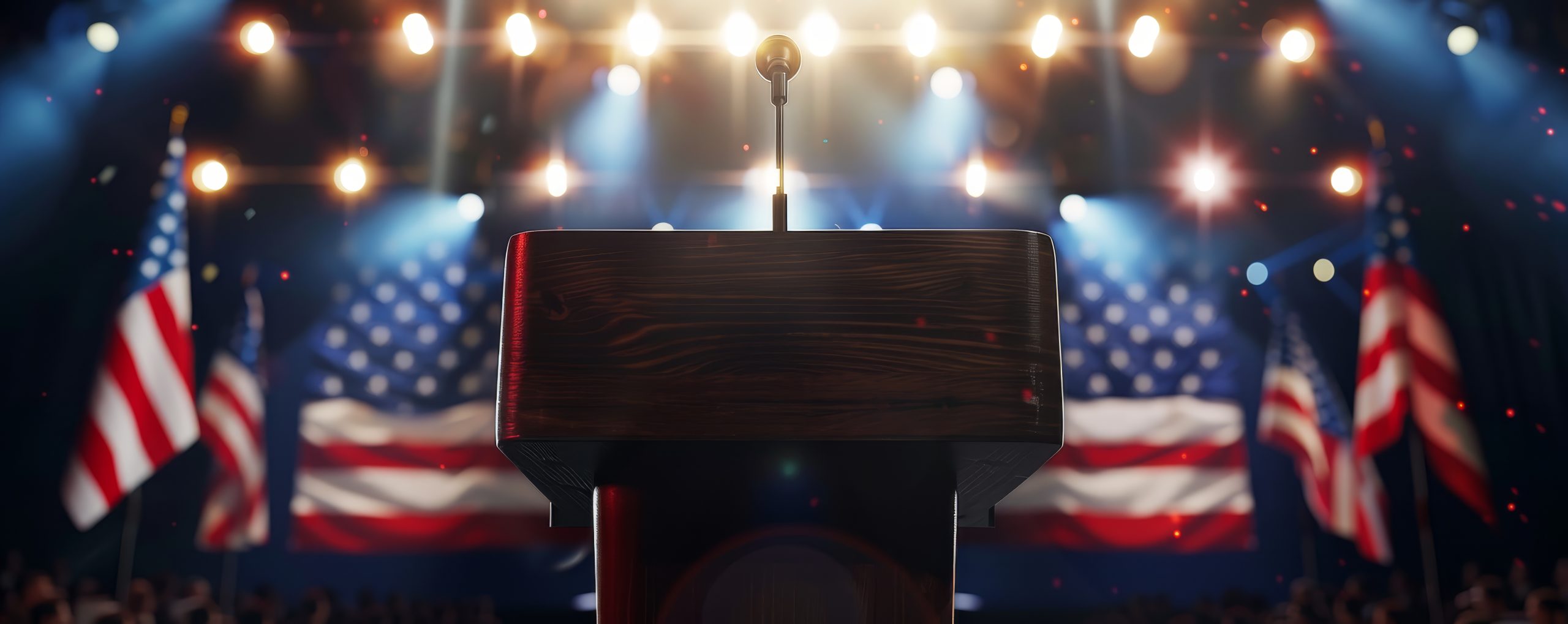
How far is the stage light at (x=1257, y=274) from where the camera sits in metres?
4.15

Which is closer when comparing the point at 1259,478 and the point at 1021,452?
the point at 1021,452

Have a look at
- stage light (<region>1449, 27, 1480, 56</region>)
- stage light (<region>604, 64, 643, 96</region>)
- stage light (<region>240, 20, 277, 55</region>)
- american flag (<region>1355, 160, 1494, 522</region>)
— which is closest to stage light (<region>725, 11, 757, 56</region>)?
stage light (<region>604, 64, 643, 96</region>)

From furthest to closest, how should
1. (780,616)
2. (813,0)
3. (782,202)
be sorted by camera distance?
(813,0) → (782,202) → (780,616)

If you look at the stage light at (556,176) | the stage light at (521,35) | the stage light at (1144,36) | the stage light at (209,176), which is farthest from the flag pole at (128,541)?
the stage light at (1144,36)

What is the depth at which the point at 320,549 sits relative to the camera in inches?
151

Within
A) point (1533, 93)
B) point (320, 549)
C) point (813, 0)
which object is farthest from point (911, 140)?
point (320, 549)

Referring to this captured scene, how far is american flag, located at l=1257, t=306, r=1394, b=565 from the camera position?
3.85m

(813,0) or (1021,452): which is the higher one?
(813,0)

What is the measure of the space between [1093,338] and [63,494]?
4091 millimetres

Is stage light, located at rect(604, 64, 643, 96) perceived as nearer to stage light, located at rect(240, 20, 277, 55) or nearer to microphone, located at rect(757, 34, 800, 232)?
stage light, located at rect(240, 20, 277, 55)

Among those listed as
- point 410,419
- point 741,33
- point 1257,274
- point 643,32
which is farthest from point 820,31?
point 410,419

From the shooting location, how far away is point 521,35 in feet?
13.1

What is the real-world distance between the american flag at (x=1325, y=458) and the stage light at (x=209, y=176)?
14.4ft

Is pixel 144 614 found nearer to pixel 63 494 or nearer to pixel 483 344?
pixel 63 494
